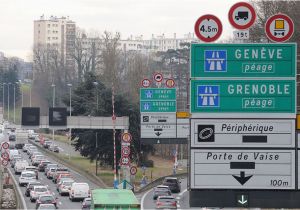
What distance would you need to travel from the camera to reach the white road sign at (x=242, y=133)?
2161 centimetres

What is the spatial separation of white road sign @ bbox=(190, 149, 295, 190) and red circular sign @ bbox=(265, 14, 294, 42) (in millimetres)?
2410

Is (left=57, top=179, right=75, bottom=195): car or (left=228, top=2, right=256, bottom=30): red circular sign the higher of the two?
(left=228, top=2, right=256, bottom=30): red circular sign

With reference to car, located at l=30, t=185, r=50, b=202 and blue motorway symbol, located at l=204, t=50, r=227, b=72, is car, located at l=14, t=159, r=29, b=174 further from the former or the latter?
blue motorway symbol, located at l=204, t=50, r=227, b=72

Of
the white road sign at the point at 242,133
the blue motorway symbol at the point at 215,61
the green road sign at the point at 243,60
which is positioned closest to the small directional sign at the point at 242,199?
the white road sign at the point at 242,133

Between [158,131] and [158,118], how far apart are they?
0.70 m

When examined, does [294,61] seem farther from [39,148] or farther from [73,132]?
[39,148]

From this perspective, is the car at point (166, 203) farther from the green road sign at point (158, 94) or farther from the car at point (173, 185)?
the car at point (173, 185)

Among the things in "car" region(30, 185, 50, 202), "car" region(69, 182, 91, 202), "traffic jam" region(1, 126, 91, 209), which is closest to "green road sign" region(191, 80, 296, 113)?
"traffic jam" region(1, 126, 91, 209)

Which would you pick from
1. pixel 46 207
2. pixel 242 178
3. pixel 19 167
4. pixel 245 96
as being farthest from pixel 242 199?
pixel 19 167

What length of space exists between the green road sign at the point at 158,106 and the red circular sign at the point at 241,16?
33146 millimetres

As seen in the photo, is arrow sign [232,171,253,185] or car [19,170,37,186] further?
car [19,170,37,186]

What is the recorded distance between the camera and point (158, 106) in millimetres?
55156

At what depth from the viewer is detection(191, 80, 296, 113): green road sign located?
2162cm

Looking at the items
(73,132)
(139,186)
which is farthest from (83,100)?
(139,186)
